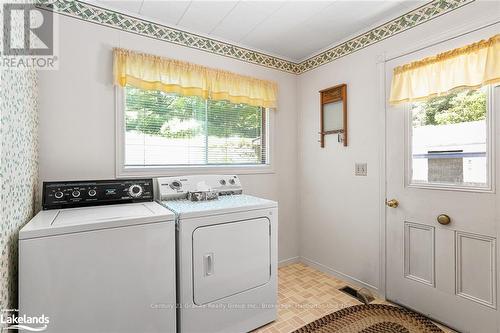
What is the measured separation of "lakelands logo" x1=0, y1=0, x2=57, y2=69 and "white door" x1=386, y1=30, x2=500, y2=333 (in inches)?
97.3

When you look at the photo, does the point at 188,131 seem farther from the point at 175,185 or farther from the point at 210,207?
the point at 210,207

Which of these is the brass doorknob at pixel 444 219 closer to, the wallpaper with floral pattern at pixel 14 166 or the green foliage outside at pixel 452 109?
the green foliage outside at pixel 452 109

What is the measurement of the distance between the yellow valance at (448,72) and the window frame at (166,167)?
49.5 inches

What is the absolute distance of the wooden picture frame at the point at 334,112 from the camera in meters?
2.51

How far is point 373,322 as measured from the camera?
6.17ft

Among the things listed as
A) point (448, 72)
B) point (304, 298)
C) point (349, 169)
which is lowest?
point (304, 298)

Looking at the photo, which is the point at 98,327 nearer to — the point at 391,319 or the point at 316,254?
the point at 391,319

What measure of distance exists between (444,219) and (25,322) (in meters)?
2.52

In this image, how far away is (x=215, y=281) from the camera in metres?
1.67

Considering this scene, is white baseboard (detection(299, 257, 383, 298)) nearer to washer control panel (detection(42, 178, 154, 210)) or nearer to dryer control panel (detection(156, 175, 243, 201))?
dryer control panel (detection(156, 175, 243, 201))

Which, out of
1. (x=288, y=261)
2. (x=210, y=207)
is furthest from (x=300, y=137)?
(x=210, y=207)

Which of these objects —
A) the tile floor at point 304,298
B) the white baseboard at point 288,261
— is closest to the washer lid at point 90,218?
the tile floor at point 304,298

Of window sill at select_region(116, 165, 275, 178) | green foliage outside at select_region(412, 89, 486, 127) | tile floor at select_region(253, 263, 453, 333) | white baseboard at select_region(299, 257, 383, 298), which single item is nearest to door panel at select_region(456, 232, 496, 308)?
tile floor at select_region(253, 263, 453, 333)

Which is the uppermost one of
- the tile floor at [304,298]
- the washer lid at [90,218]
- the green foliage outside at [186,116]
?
the green foliage outside at [186,116]
